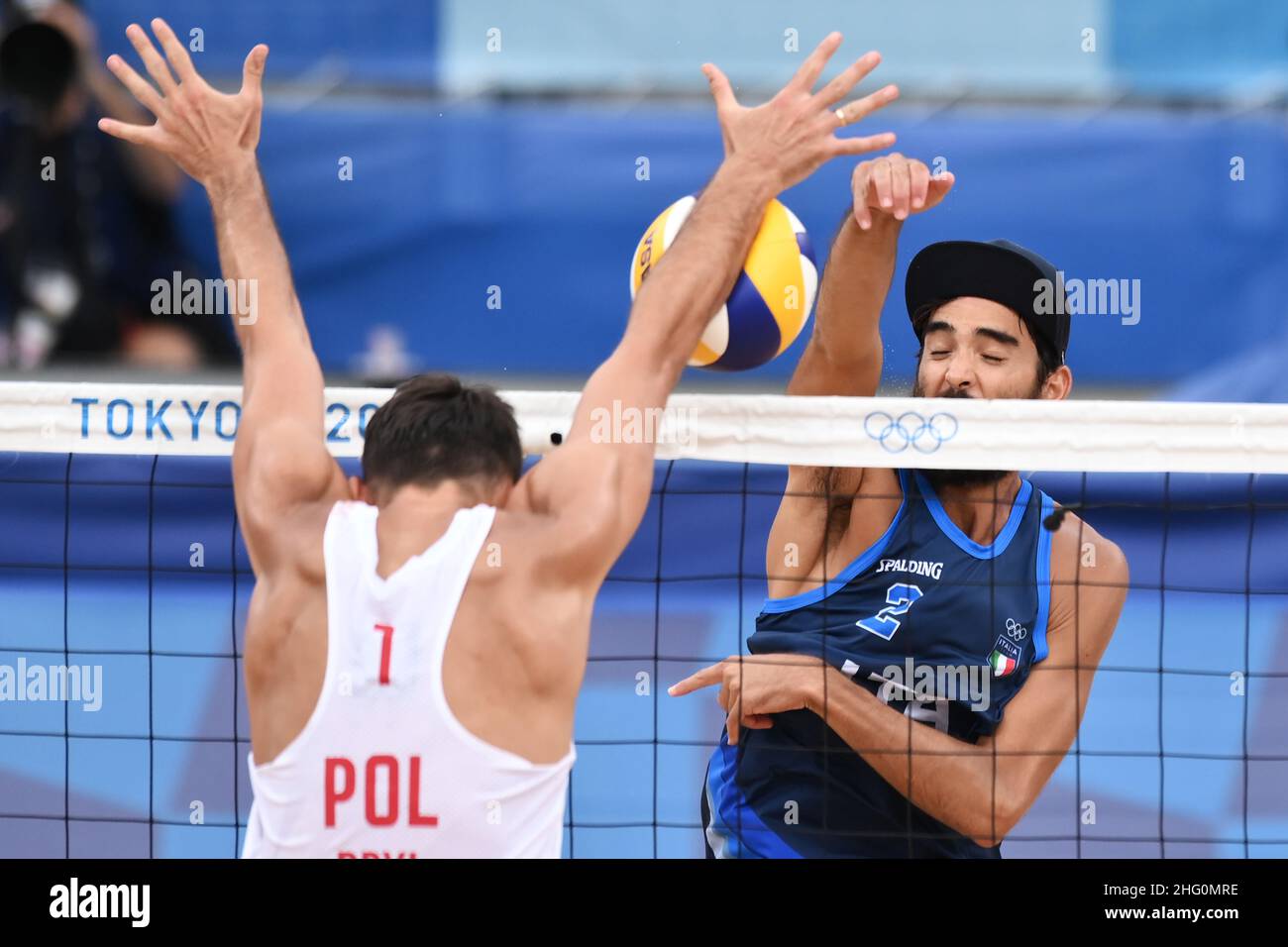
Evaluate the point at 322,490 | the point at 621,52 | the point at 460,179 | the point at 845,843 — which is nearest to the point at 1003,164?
the point at 621,52

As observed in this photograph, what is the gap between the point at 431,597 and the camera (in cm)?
279

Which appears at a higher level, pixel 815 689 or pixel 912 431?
pixel 912 431

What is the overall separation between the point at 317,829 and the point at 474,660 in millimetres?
432

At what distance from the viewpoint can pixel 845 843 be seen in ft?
12.1

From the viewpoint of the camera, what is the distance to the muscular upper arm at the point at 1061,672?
143 inches

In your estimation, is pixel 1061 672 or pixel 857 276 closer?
pixel 857 276

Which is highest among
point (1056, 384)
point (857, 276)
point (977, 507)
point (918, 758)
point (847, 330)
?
point (857, 276)

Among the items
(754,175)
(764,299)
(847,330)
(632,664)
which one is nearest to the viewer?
(754,175)

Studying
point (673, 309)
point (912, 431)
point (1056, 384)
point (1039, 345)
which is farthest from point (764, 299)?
point (1056, 384)

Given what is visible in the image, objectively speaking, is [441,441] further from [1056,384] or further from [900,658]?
[1056,384]

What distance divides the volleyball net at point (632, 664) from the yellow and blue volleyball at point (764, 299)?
2.55ft

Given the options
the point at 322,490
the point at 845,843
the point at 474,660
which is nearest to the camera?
the point at 474,660

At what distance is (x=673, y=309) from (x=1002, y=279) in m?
1.10

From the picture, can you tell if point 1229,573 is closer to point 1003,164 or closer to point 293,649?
point 1003,164
